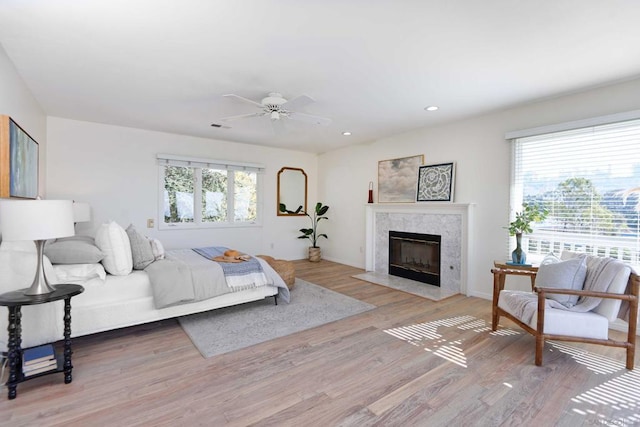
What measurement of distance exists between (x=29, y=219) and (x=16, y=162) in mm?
1334

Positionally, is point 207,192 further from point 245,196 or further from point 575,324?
point 575,324

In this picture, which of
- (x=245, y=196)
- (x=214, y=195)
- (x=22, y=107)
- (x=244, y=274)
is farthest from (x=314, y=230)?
(x=22, y=107)

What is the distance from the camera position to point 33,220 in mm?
1841

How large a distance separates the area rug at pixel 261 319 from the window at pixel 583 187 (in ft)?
7.75

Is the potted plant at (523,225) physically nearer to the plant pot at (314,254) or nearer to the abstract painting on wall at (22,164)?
the plant pot at (314,254)

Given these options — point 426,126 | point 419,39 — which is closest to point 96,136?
point 419,39

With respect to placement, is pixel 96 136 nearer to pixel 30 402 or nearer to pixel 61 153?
pixel 61 153

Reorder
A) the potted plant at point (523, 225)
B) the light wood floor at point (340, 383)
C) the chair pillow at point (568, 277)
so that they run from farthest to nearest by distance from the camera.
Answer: the potted plant at point (523, 225)
the chair pillow at point (568, 277)
the light wood floor at point (340, 383)

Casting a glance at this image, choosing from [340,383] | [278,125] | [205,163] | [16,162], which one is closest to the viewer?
[340,383]

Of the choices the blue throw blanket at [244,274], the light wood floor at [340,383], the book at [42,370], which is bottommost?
the light wood floor at [340,383]

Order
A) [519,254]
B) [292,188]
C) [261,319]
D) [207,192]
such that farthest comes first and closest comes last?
1. [292,188]
2. [207,192]
3. [519,254]
4. [261,319]

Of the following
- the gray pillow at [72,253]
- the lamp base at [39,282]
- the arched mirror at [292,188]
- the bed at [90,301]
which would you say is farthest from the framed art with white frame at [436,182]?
the lamp base at [39,282]

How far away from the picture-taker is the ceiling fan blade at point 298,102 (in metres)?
2.95

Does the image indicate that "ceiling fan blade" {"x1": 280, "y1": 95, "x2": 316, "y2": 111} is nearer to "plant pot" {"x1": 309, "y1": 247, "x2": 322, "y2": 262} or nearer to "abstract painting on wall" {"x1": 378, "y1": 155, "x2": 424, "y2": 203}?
"abstract painting on wall" {"x1": 378, "y1": 155, "x2": 424, "y2": 203}
